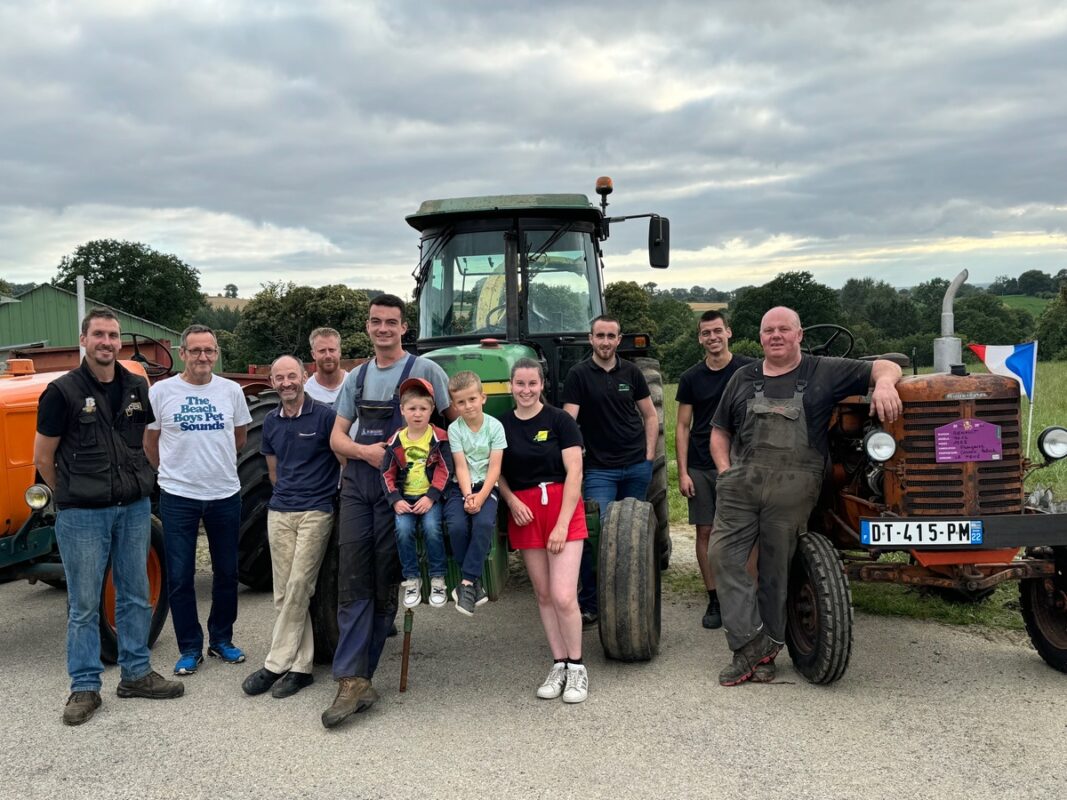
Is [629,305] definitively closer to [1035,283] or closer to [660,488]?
[1035,283]

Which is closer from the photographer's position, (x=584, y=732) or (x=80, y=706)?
(x=584, y=732)

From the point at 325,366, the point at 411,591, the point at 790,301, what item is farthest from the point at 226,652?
the point at 790,301

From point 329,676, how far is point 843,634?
2.59 metres

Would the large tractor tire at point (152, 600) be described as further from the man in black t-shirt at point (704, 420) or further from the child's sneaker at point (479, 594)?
the man in black t-shirt at point (704, 420)

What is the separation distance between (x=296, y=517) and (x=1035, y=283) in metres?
77.0

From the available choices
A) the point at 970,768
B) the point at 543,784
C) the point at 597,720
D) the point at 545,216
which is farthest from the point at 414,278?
the point at 970,768

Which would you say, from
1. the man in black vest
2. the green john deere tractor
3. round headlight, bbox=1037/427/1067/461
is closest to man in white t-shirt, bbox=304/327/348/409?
the green john deere tractor

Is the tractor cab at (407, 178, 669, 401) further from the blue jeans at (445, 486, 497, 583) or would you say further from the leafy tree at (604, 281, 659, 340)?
the leafy tree at (604, 281, 659, 340)

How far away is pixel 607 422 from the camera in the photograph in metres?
5.48

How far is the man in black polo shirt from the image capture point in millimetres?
5461

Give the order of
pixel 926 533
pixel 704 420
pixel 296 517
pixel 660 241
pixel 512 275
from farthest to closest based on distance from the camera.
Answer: pixel 660 241
pixel 512 275
pixel 704 420
pixel 296 517
pixel 926 533

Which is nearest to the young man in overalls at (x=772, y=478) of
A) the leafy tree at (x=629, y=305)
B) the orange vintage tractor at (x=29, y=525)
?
the orange vintage tractor at (x=29, y=525)

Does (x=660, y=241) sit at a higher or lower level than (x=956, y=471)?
higher

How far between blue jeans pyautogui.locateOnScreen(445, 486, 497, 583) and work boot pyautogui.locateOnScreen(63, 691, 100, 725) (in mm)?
1841
